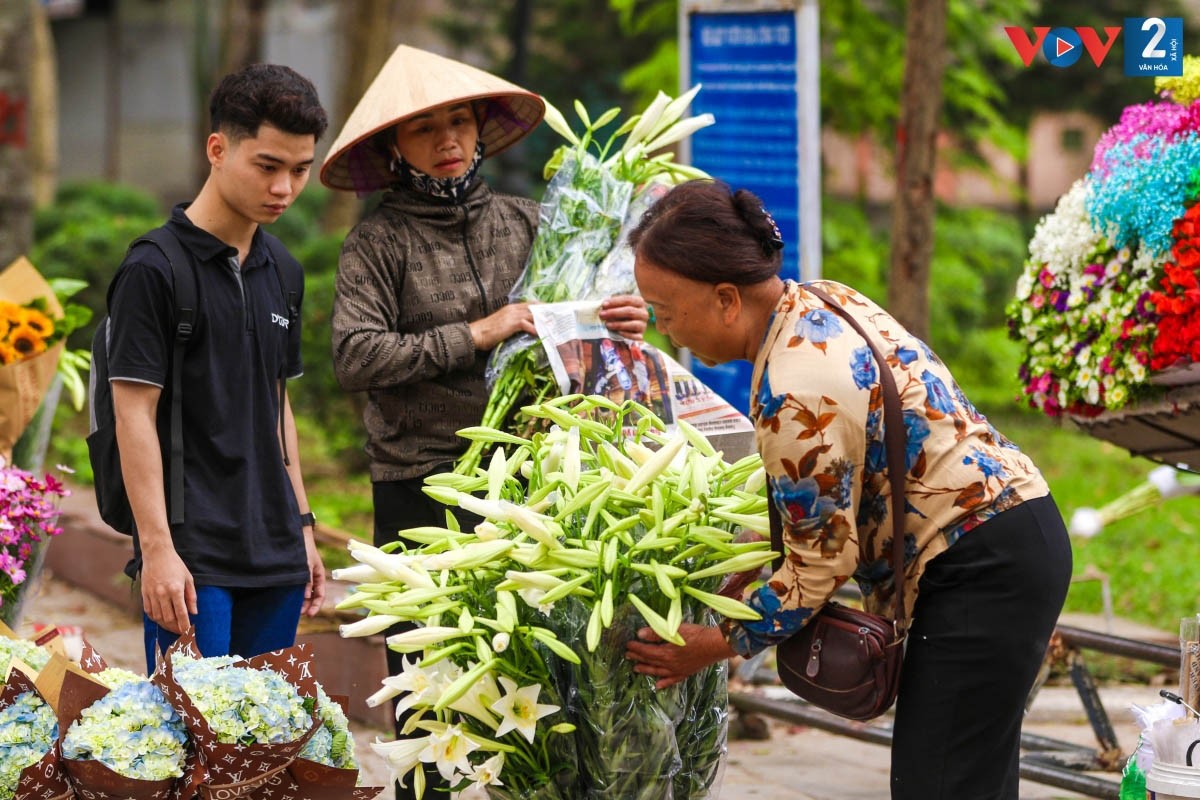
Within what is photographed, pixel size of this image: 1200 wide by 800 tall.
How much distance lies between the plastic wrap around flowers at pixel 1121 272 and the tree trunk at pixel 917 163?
209 cm

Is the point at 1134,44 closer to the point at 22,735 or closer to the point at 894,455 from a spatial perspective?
the point at 894,455

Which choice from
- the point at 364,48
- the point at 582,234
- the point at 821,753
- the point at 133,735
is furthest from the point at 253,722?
the point at 364,48

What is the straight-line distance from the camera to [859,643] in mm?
2539

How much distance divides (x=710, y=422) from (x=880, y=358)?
109 centimetres

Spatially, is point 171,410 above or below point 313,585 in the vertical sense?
above

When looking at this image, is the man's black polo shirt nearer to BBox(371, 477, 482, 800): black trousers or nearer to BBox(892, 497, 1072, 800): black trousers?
BBox(371, 477, 482, 800): black trousers

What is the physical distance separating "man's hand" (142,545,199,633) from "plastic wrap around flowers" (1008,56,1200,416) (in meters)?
2.25

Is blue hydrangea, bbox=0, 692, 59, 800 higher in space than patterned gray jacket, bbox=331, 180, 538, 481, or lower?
lower

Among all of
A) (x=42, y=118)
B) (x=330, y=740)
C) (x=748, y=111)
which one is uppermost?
(x=748, y=111)

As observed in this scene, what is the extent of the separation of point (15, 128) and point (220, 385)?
532 cm

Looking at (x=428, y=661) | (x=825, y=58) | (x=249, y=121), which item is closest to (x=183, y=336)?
(x=249, y=121)

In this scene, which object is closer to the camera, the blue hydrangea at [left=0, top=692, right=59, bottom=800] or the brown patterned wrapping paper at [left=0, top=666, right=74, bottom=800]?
the brown patterned wrapping paper at [left=0, top=666, right=74, bottom=800]

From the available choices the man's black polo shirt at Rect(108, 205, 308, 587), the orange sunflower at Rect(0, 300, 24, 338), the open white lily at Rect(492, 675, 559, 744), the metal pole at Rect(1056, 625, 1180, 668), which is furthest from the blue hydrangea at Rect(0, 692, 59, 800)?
the metal pole at Rect(1056, 625, 1180, 668)

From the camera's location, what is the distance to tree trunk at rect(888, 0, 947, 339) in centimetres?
609
